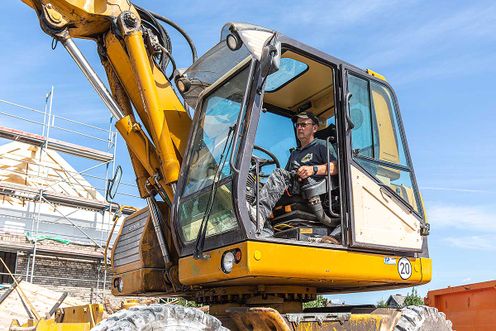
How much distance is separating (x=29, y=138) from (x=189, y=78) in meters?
15.6

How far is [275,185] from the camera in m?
5.03

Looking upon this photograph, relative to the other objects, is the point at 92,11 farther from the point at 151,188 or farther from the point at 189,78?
the point at 151,188

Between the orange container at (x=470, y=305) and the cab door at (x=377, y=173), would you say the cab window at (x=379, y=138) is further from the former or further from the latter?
the orange container at (x=470, y=305)

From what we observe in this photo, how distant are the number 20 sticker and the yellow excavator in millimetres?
14

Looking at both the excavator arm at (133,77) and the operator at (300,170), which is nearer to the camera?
the operator at (300,170)

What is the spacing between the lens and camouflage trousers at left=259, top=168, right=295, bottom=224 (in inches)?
190

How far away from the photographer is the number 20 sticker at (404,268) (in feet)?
16.8

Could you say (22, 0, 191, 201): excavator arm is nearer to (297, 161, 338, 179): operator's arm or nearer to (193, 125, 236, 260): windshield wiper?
(193, 125, 236, 260): windshield wiper

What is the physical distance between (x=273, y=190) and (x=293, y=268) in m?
0.86

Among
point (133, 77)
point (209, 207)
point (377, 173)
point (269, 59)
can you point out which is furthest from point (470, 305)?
point (133, 77)

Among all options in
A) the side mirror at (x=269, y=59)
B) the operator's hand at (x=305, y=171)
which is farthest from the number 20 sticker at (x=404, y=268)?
the side mirror at (x=269, y=59)

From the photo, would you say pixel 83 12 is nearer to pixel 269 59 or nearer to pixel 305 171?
pixel 269 59

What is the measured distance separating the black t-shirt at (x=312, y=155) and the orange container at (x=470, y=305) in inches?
139

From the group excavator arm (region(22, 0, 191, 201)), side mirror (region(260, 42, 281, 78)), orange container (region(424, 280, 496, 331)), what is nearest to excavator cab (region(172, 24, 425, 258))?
side mirror (region(260, 42, 281, 78))
